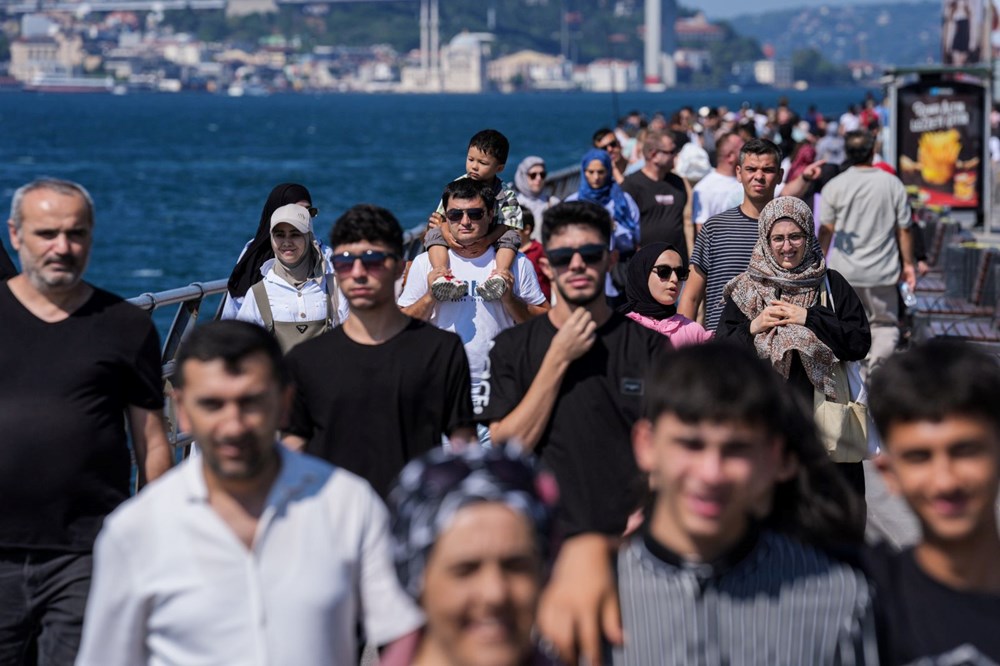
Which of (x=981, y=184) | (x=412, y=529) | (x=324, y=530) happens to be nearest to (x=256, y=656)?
(x=324, y=530)

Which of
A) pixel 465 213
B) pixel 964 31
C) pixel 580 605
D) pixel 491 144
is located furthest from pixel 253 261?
pixel 964 31

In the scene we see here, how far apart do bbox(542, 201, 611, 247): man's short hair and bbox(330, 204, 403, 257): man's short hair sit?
485 millimetres

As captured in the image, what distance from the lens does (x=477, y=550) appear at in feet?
9.80

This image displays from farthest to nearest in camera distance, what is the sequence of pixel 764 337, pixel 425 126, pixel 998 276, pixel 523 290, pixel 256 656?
pixel 425 126 → pixel 998 276 → pixel 523 290 → pixel 764 337 → pixel 256 656

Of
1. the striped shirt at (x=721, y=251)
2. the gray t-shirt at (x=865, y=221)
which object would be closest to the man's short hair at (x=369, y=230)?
the striped shirt at (x=721, y=251)

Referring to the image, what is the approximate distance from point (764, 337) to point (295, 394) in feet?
8.04

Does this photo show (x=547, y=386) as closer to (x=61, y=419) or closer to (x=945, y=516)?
(x=61, y=419)

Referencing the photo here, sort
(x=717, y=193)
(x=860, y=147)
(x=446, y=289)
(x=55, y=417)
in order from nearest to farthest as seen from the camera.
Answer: (x=55, y=417) < (x=446, y=289) < (x=860, y=147) < (x=717, y=193)

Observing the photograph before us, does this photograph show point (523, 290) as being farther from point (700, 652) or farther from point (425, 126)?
point (425, 126)

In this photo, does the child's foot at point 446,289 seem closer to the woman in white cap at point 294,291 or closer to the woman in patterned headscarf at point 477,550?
the woman in white cap at point 294,291

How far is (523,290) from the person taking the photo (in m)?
7.45

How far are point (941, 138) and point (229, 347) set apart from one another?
17.9m

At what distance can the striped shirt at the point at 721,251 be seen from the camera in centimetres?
813

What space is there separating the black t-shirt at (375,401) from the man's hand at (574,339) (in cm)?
34
